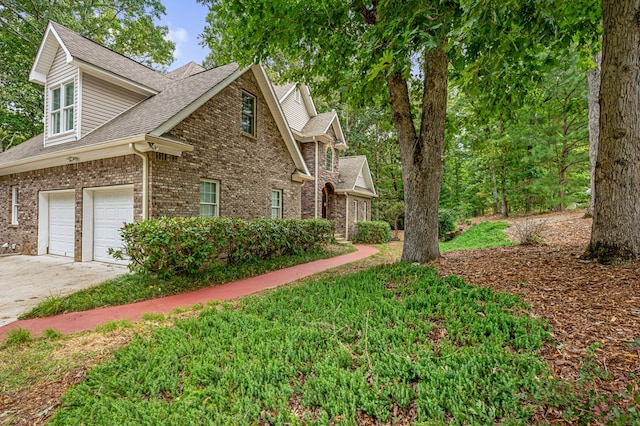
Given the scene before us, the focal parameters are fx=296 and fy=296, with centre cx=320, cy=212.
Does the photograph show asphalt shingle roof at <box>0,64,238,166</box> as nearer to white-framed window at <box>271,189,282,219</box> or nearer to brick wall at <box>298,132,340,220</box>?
white-framed window at <box>271,189,282,219</box>

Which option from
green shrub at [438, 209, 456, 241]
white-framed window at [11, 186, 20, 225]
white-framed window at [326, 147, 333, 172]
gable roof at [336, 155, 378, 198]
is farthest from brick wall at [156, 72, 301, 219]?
green shrub at [438, 209, 456, 241]

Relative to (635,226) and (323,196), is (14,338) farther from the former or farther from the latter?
(323,196)

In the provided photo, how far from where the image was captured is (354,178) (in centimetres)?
1727

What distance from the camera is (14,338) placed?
367 centimetres

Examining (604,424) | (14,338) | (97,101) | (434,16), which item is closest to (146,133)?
(97,101)

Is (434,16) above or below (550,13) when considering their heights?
above

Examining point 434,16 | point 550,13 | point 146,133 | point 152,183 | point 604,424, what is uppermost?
point 434,16

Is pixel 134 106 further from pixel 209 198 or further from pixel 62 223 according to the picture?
pixel 62 223

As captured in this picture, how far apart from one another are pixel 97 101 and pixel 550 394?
38.0ft

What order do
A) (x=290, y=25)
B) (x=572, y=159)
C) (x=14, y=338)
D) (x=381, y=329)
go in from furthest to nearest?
(x=572, y=159) → (x=290, y=25) → (x=14, y=338) → (x=381, y=329)

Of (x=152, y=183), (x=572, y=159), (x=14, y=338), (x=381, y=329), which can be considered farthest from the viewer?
(x=572, y=159)

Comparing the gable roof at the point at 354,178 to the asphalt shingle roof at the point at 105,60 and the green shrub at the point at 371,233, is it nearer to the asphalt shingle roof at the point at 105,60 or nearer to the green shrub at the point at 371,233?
the green shrub at the point at 371,233

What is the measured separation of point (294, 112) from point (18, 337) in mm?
13740

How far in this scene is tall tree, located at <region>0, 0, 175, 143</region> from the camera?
1359cm
